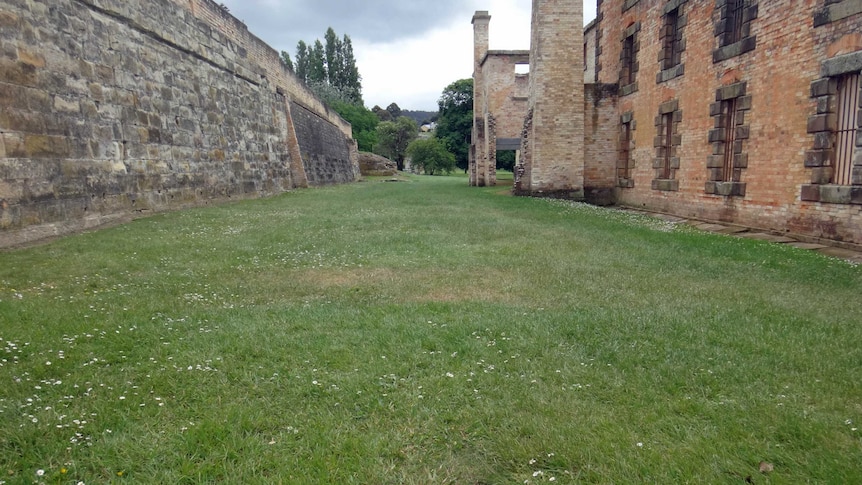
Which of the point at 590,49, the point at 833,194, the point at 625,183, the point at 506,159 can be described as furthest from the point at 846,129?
the point at 506,159

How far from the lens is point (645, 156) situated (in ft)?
47.0

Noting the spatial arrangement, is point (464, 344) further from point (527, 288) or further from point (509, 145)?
point (509, 145)

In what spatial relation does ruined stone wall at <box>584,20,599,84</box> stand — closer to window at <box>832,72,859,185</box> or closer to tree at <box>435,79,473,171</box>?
window at <box>832,72,859,185</box>

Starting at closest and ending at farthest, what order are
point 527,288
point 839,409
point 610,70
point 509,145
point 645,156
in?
point 839,409 < point 527,288 < point 645,156 < point 610,70 < point 509,145

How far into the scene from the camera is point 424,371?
3.09 meters

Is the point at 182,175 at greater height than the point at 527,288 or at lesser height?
greater

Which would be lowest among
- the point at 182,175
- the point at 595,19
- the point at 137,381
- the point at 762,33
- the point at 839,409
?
the point at 839,409

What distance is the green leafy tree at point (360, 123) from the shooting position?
56562 millimetres

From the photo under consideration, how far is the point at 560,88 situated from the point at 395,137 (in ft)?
143

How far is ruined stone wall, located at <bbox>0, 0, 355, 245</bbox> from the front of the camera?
711 centimetres

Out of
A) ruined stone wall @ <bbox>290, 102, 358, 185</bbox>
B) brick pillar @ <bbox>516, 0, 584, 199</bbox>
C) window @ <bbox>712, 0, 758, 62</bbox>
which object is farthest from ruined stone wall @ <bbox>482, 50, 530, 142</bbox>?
window @ <bbox>712, 0, 758, 62</bbox>

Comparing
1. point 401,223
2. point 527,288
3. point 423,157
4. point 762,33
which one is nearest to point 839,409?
point 527,288

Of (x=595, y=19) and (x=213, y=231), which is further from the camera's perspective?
(x=595, y=19)

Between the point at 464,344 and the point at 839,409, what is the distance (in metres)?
2.15
